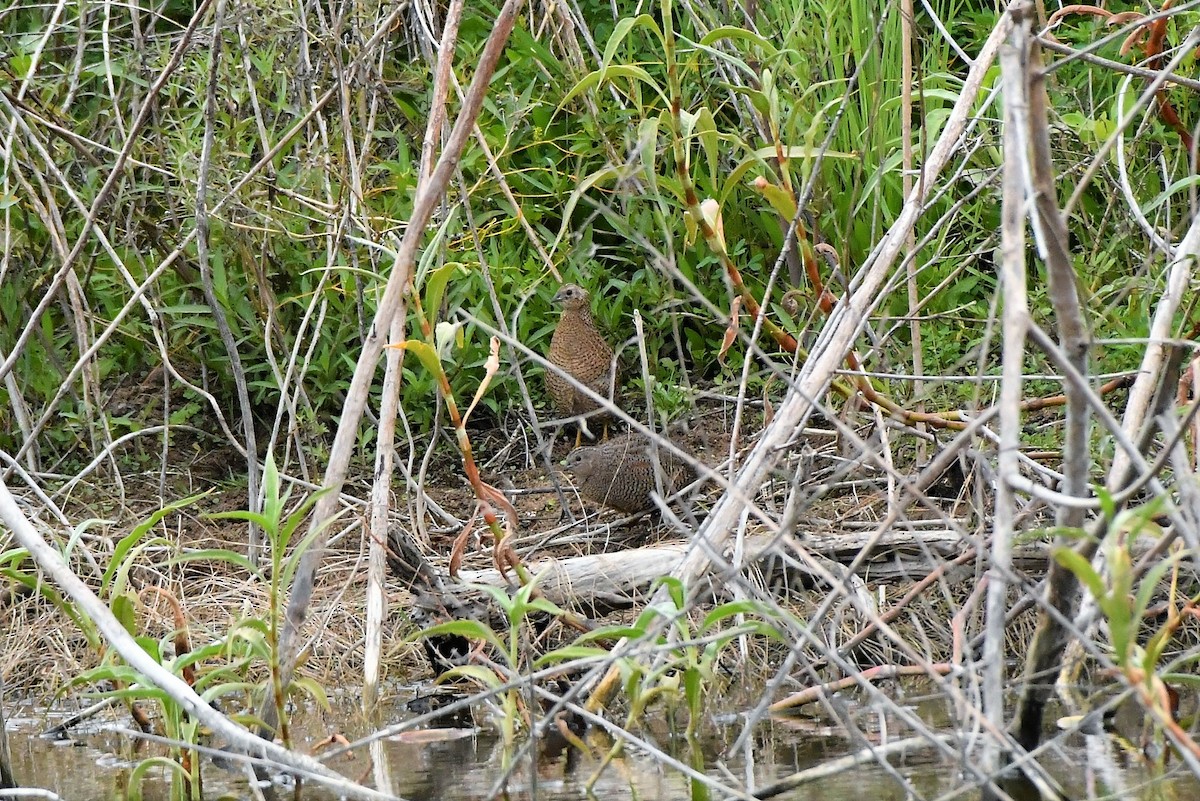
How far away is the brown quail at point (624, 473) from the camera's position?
464cm

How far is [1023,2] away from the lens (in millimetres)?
2090

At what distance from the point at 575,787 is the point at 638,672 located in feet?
0.87

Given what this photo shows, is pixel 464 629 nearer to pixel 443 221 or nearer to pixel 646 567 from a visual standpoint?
pixel 646 567

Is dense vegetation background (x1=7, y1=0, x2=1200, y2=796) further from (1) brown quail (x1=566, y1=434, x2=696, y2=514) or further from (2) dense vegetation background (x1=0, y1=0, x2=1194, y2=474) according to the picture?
(1) brown quail (x1=566, y1=434, x2=696, y2=514)

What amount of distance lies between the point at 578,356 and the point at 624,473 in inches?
36.6

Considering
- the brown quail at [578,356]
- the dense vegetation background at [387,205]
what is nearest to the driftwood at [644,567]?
the dense vegetation background at [387,205]

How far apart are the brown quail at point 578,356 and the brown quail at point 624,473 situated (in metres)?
0.52

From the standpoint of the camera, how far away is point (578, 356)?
5469 millimetres

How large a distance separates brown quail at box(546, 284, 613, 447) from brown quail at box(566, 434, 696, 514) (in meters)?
0.52

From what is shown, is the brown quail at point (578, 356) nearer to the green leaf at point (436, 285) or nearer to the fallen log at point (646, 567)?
the fallen log at point (646, 567)

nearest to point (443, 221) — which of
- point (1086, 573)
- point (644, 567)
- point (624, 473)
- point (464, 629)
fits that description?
point (624, 473)

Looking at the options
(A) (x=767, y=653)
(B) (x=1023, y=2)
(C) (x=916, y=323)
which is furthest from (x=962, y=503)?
(B) (x=1023, y=2)

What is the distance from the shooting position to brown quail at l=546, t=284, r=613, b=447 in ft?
17.9

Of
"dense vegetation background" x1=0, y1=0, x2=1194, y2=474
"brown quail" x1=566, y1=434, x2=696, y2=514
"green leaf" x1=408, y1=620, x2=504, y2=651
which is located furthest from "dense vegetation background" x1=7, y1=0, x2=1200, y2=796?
"green leaf" x1=408, y1=620, x2=504, y2=651
